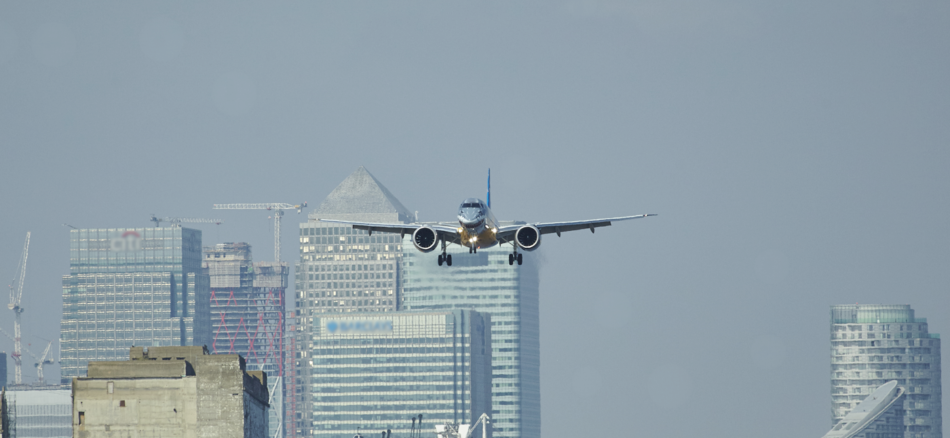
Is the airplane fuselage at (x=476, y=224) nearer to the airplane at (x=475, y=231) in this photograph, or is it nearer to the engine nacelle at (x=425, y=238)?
the airplane at (x=475, y=231)

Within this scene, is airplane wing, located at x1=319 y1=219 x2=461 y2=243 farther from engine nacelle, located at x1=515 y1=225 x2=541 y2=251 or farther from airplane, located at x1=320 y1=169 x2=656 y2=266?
engine nacelle, located at x1=515 y1=225 x2=541 y2=251

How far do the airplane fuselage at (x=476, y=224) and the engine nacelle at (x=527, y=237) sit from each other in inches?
93.4

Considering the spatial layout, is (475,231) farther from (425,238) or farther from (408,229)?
(408,229)

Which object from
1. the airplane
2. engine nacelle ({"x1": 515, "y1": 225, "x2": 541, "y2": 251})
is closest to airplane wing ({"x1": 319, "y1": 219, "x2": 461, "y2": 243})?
the airplane

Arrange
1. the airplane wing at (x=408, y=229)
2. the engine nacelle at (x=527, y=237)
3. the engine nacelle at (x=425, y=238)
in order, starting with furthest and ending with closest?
1. the airplane wing at (x=408, y=229)
2. the engine nacelle at (x=527, y=237)
3. the engine nacelle at (x=425, y=238)

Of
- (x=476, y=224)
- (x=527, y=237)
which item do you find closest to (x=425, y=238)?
(x=476, y=224)

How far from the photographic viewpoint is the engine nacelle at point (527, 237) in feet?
468

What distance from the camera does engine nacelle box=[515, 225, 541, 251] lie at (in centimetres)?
14262

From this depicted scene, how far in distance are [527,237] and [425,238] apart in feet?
30.3

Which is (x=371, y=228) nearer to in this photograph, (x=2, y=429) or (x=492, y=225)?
(x=492, y=225)

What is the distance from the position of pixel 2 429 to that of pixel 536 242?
272 feet

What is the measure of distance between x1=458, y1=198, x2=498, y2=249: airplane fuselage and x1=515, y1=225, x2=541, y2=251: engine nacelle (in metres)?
2.37

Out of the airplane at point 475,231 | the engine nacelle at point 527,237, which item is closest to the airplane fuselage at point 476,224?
the airplane at point 475,231

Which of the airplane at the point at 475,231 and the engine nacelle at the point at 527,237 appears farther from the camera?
the engine nacelle at the point at 527,237
